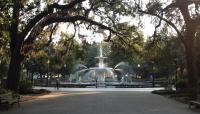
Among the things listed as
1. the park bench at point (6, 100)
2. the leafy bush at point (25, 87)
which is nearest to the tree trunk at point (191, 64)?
the park bench at point (6, 100)

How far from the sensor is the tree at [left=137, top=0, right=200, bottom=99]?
29.3 m

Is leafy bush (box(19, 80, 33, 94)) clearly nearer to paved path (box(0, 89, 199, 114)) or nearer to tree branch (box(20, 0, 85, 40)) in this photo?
tree branch (box(20, 0, 85, 40))

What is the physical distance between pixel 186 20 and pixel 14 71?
13.1m

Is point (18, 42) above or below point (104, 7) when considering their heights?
below

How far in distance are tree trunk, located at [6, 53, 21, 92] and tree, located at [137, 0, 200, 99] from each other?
384 inches

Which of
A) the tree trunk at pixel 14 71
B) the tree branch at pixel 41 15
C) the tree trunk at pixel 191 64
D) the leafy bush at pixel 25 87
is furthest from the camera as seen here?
the leafy bush at pixel 25 87

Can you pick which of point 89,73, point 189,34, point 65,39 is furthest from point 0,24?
point 89,73

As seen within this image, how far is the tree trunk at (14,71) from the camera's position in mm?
32906

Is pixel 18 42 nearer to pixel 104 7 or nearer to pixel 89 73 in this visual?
pixel 104 7

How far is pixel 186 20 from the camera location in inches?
1161

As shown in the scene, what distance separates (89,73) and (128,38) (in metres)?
38.9

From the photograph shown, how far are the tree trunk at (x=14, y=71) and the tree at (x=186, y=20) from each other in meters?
9.76

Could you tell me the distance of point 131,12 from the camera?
34.7 m

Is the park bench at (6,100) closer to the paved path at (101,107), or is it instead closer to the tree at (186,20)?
the paved path at (101,107)
